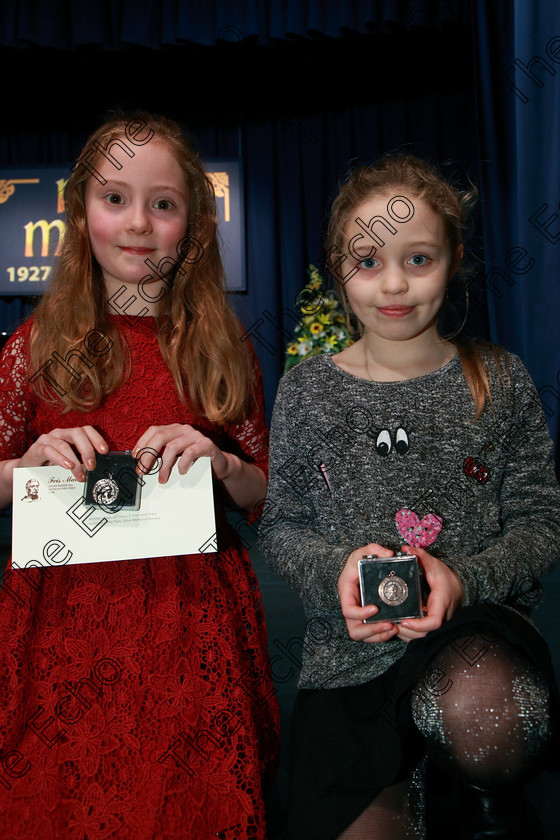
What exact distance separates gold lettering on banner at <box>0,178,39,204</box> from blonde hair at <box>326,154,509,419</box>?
4.88m

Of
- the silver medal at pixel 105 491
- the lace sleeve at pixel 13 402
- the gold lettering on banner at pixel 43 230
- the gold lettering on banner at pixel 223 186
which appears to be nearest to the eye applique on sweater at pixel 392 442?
the silver medal at pixel 105 491

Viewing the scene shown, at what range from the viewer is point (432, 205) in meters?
1.06

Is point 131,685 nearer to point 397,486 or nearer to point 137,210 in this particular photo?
point 397,486

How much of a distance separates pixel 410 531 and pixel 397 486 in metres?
0.07

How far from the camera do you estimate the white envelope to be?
3.14ft

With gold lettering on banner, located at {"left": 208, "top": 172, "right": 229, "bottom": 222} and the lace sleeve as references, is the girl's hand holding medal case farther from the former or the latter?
gold lettering on banner, located at {"left": 208, "top": 172, "right": 229, "bottom": 222}

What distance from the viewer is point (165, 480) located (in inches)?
38.9

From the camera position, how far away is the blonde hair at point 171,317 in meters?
1.14

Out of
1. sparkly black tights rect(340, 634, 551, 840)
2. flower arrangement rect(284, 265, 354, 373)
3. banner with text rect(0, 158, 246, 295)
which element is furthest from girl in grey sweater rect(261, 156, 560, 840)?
banner with text rect(0, 158, 246, 295)

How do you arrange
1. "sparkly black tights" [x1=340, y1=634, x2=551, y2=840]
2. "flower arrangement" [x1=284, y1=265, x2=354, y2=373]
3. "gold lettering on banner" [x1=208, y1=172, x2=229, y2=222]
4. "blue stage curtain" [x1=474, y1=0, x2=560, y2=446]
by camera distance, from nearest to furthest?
1. "sparkly black tights" [x1=340, y1=634, x2=551, y2=840]
2. "blue stage curtain" [x1=474, y1=0, x2=560, y2=446]
3. "flower arrangement" [x1=284, y1=265, x2=354, y2=373]
4. "gold lettering on banner" [x1=208, y1=172, x2=229, y2=222]

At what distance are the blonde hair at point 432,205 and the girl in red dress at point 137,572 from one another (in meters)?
0.27

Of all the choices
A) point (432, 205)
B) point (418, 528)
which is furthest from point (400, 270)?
point (418, 528)

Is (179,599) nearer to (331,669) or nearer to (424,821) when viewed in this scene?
(331,669)

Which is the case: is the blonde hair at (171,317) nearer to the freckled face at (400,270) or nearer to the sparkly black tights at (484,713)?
the freckled face at (400,270)
